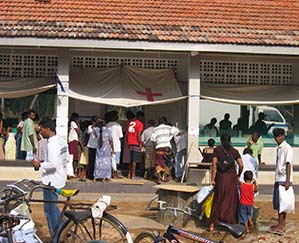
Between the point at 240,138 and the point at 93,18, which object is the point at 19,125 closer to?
the point at 93,18

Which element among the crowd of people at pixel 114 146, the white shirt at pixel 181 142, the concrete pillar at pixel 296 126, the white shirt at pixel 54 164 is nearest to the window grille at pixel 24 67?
the crowd of people at pixel 114 146

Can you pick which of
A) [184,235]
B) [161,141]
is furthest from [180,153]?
[184,235]

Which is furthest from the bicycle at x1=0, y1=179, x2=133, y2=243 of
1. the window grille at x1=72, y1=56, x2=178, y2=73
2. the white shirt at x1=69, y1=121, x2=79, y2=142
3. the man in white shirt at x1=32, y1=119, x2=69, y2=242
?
the window grille at x1=72, y1=56, x2=178, y2=73

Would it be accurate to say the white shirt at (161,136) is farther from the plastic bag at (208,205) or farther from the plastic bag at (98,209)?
the plastic bag at (98,209)

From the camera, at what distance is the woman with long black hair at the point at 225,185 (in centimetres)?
900

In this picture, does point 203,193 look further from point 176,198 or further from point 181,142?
point 181,142

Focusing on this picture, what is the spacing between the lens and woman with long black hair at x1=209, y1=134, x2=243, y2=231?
29.5 ft

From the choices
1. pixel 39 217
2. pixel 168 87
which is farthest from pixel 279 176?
pixel 168 87

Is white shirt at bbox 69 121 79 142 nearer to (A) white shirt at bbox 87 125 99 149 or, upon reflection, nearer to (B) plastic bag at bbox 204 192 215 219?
(A) white shirt at bbox 87 125 99 149

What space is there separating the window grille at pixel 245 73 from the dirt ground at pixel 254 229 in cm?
393

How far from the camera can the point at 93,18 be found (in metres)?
13.7

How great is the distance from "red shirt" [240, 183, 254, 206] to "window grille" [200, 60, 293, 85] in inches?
238

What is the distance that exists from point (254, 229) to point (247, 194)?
2.59 feet

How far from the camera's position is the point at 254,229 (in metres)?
9.66
